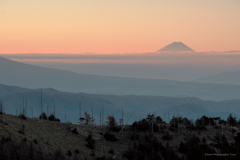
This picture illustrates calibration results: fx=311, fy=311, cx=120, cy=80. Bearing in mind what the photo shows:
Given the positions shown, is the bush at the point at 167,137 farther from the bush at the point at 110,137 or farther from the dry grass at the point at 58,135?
the bush at the point at 110,137

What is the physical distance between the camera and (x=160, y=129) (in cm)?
5638

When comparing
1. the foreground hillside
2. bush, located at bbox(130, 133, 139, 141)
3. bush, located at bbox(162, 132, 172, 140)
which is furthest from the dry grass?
bush, located at bbox(162, 132, 172, 140)

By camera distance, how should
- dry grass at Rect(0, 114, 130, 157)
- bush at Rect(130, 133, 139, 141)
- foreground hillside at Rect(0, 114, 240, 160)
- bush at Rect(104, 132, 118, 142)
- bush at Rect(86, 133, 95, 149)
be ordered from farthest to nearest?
bush at Rect(130, 133, 139, 141), bush at Rect(104, 132, 118, 142), bush at Rect(86, 133, 95, 149), foreground hillside at Rect(0, 114, 240, 160), dry grass at Rect(0, 114, 130, 157)

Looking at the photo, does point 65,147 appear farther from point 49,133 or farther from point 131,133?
point 131,133

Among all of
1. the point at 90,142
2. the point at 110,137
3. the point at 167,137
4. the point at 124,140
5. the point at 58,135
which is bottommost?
the point at 124,140

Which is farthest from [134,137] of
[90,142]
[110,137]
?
[90,142]

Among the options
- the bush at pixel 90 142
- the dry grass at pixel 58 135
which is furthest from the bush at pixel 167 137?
the bush at pixel 90 142

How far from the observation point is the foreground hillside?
1560 inches

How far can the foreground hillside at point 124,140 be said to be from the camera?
39.6 meters

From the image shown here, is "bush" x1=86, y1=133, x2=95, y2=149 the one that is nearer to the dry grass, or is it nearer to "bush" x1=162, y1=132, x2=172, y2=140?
the dry grass

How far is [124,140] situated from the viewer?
50.6 metres

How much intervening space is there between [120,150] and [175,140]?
1107 cm

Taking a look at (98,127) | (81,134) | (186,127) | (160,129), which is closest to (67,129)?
(81,134)

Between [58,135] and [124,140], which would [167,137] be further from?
[58,135]
